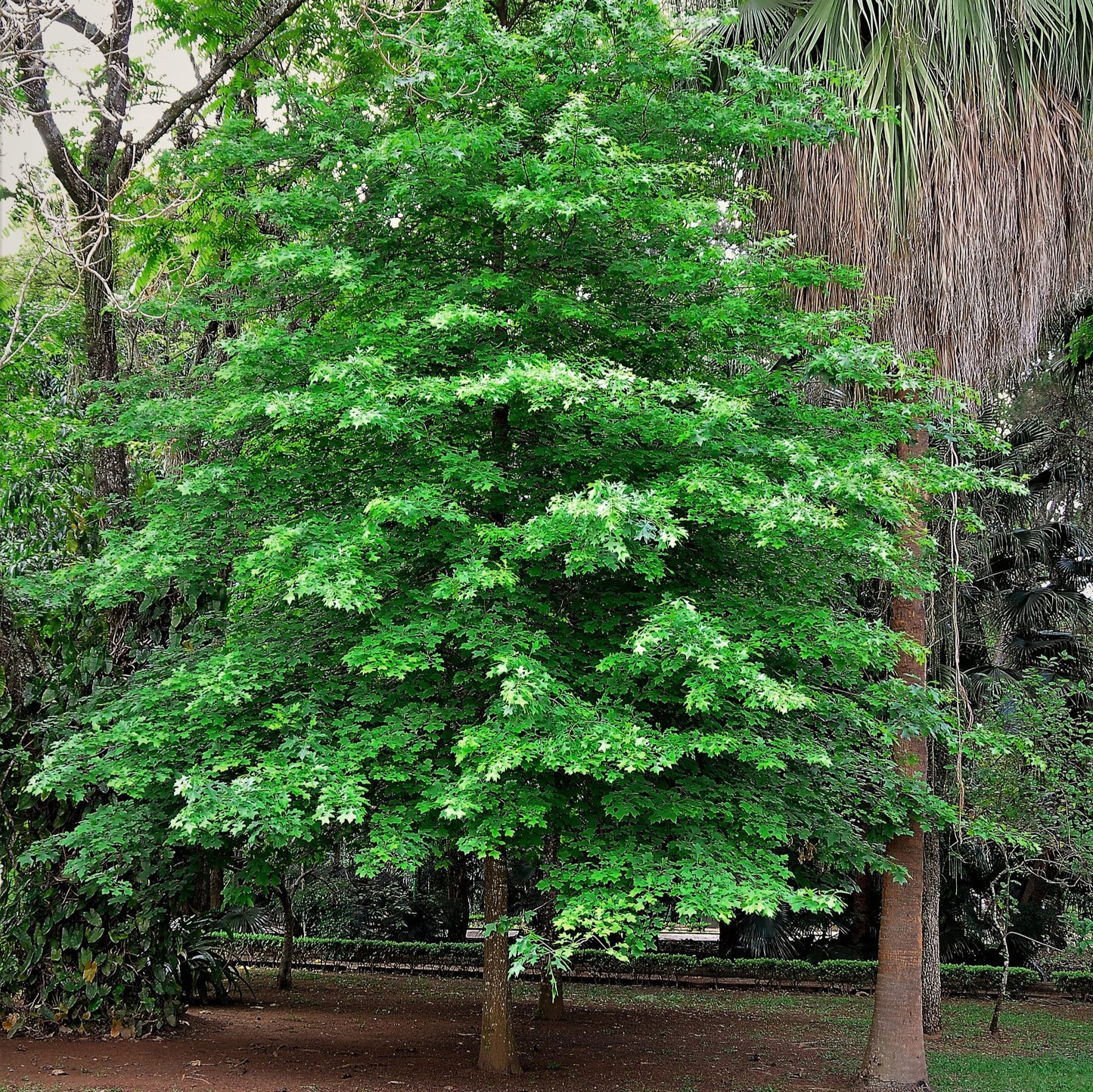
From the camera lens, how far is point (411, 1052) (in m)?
11.7

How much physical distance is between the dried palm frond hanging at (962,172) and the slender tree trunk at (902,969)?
5.29 ft

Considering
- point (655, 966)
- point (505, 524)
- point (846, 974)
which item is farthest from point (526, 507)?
point (655, 966)

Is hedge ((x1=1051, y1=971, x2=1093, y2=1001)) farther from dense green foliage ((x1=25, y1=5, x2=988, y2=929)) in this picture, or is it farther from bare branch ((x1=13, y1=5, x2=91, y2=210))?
bare branch ((x1=13, y1=5, x2=91, y2=210))

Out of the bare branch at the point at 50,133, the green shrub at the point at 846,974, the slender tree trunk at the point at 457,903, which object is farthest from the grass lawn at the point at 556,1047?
the bare branch at the point at 50,133

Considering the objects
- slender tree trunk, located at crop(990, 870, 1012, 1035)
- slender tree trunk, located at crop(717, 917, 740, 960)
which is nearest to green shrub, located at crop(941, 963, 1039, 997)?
slender tree trunk, located at crop(990, 870, 1012, 1035)

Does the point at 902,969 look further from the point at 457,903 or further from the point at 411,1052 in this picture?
the point at 457,903

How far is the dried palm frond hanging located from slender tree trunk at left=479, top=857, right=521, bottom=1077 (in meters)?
6.89

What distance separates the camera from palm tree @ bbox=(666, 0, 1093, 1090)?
398 inches

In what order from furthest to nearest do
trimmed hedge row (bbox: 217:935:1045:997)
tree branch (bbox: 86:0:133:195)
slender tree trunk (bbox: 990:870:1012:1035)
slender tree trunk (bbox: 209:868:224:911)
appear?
trimmed hedge row (bbox: 217:935:1045:997) < slender tree trunk (bbox: 209:868:224:911) < slender tree trunk (bbox: 990:870:1012:1035) < tree branch (bbox: 86:0:133:195)

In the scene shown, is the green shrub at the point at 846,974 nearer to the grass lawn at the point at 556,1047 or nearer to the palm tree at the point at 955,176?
the grass lawn at the point at 556,1047

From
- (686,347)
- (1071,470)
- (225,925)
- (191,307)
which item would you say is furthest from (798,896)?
(1071,470)

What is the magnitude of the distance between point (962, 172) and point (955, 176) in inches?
3.9

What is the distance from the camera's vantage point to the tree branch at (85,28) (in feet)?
32.5

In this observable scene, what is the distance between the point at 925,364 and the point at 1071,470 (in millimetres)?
10903
